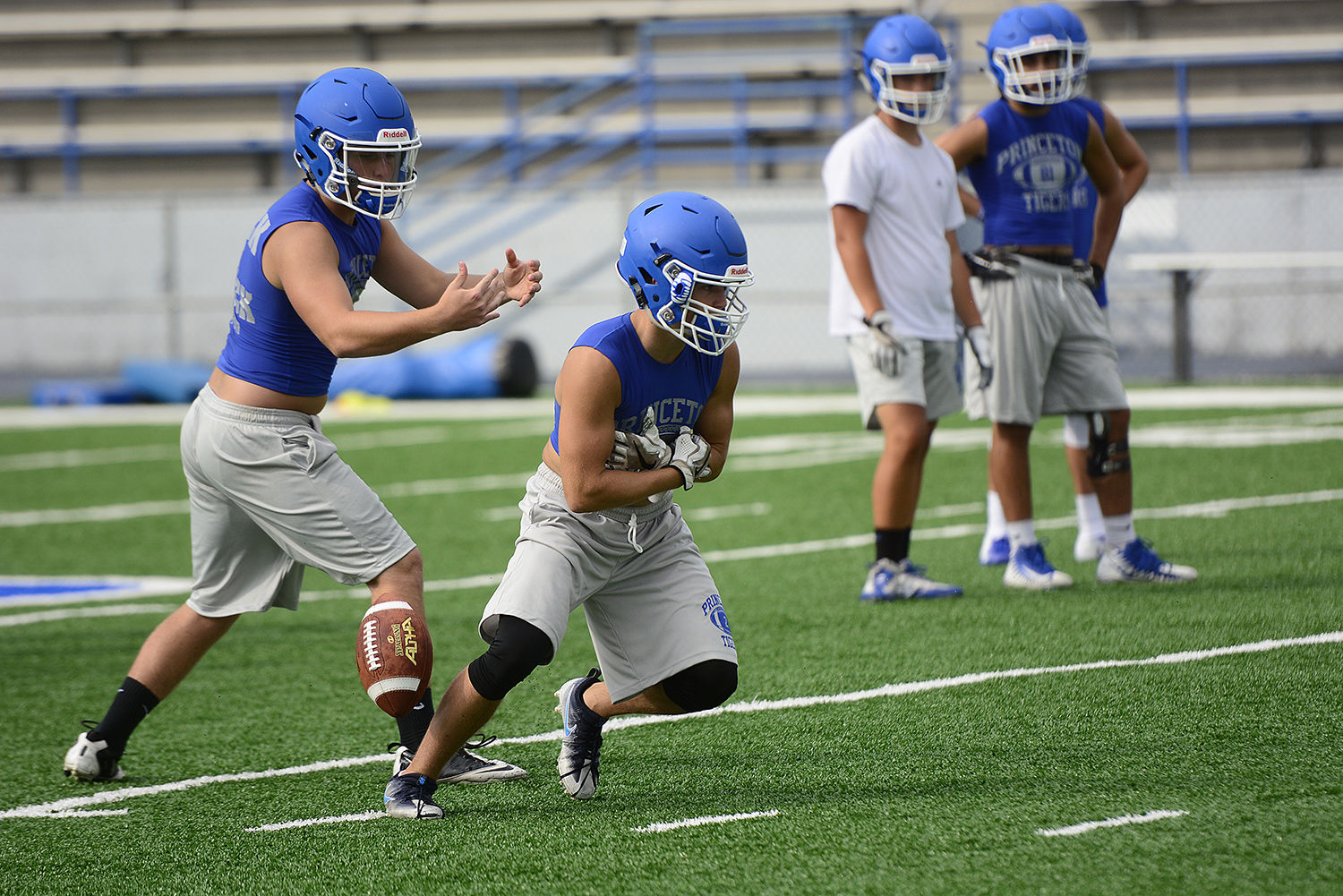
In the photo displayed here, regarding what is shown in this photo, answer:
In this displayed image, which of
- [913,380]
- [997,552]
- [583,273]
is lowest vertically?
[997,552]

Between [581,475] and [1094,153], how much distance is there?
146 inches

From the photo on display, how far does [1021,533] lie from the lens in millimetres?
6102

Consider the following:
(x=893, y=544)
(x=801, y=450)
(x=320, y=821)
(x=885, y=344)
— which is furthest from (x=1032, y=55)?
(x=801, y=450)

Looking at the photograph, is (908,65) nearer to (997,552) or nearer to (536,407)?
(997,552)

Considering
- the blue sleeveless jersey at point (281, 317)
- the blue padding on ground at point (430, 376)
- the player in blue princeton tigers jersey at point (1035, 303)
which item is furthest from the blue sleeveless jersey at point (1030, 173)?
the blue padding on ground at point (430, 376)

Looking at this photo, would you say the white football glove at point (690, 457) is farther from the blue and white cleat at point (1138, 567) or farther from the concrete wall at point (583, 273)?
the concrete wall at point (583, 273)

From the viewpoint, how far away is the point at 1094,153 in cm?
636

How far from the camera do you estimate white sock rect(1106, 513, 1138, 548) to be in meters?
6.05

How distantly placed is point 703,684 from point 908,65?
10.7ft

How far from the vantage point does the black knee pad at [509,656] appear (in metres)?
3.44

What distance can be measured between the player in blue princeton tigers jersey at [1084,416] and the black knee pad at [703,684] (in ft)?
9.84

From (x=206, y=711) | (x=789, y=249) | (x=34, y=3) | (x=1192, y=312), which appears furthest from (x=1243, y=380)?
(x=34, y=3)

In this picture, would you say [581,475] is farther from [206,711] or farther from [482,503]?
[482,503]

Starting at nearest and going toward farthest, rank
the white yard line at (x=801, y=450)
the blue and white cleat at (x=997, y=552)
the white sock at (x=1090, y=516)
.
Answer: the white sock at (x=1090, y=516)
the blue and white cleat at (x=997, y=552)
the white yard line at (x=801, y=450)
